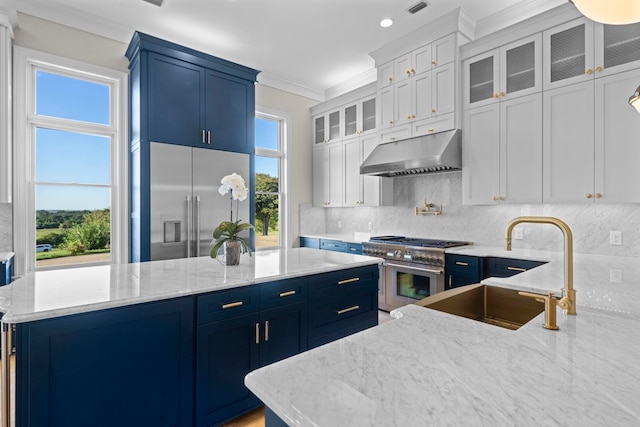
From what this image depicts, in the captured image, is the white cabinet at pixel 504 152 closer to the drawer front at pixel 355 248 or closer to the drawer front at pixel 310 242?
the drawer front at pixel 355 248

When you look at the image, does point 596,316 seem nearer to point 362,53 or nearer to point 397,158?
point 397,158

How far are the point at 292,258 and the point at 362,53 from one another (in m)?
3.00

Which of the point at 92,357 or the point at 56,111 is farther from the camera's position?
the point at 56,111

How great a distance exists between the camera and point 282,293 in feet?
6.75

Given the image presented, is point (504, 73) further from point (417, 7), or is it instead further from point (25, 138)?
point (25, 138)

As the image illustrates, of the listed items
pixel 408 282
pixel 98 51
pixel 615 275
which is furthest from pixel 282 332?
pixel 98 51

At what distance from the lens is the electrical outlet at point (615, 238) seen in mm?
2893

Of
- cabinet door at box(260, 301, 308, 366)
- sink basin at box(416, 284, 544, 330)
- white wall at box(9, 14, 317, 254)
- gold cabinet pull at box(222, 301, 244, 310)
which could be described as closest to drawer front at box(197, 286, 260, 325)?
gold cabinet pull at box(222, 301, 244, 310)

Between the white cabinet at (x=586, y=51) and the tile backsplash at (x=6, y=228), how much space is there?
5019 millimetres

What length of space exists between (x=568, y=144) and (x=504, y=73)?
35.5 inches

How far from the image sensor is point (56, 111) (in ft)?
11.5

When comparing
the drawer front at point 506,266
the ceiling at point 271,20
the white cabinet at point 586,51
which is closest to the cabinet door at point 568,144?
the white cabinet at point 586,51

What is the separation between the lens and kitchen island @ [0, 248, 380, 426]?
137 centimetres

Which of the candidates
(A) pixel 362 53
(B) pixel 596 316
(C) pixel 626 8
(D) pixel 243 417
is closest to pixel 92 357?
(D) pixel 243 417
